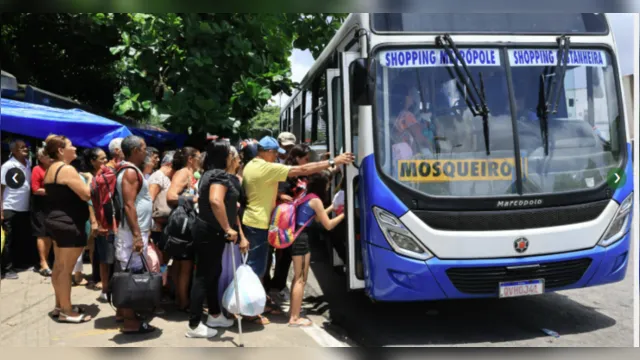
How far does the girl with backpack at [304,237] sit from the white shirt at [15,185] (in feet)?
13.9

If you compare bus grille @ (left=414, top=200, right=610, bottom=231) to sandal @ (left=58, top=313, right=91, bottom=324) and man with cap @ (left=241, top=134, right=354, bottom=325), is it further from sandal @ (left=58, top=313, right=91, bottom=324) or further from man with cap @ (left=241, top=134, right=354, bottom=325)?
sandal @ (left=58, top=313, right=91, bottom=324)

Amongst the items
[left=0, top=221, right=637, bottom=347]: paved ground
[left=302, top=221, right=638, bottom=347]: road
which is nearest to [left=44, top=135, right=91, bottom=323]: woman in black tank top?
[left=0, top=221, right=637, bottom=347]: paved ground

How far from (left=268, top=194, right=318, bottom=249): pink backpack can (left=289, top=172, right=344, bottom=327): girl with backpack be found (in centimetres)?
4

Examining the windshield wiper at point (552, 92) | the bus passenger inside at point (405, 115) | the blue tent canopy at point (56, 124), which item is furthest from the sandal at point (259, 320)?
the blue tent canopy at point (56, 124)

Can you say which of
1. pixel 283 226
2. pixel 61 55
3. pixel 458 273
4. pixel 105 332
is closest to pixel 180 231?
pixel 283 226

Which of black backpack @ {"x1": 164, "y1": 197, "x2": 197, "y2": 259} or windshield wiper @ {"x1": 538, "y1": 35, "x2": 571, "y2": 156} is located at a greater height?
windshield wiper @ {"x1": 538, "y1": 35, "x2": 571, "y2": 156}

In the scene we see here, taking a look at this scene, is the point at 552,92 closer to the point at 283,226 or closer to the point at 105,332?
the point at 283,226

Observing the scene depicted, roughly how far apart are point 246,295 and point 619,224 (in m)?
3.52

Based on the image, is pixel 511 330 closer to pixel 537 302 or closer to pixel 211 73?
pixel 537 302

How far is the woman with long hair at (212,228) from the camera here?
512cm

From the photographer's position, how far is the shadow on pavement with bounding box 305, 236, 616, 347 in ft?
17.8

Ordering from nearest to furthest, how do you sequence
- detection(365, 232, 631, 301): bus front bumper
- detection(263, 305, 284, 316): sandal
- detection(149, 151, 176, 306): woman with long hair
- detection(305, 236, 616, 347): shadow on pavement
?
detection(365, 232, 631, 301): bus front bumper
detection(305, 236, 616, 347): shadow on pavement
detection(263, 305, 284, 316): sandal
detection(149, 151, 176, 306): woman with long hair

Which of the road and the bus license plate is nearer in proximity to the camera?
the bus license plate

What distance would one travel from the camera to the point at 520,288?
16.4 ft
